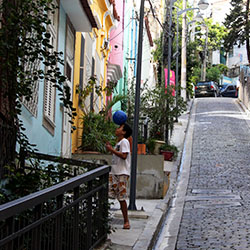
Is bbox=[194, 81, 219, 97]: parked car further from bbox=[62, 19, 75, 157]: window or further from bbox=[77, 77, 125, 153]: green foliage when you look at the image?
bbox=[62, 19, 75, 157]: window

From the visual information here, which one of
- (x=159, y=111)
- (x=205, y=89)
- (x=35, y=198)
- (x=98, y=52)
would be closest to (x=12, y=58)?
(x=35, y=198)

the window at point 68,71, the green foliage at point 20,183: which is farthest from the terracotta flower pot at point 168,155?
the green foliage at point 20,183

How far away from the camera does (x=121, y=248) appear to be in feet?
24.9

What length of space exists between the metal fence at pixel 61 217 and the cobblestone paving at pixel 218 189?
191cm

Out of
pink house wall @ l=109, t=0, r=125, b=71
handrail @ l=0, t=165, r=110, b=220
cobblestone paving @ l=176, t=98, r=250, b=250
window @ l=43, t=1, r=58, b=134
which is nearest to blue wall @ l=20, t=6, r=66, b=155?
window @ l=43, t=1, r=58, b=134

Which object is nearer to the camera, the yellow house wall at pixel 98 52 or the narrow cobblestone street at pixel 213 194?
the narrow cobblestone street at pixel 213 194

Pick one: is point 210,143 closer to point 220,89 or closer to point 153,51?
point 153,51

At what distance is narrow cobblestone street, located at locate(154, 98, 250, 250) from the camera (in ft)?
30.0

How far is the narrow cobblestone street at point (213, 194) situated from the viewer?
914cm

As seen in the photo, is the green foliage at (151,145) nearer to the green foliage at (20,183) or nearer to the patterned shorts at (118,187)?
the patterned shorts at (118,187)

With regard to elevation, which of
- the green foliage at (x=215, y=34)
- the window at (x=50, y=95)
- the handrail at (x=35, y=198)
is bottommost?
the handrail at (x=35, y=198)

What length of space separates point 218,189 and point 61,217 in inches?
408

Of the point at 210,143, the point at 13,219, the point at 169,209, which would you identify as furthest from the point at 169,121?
the point at 13,219

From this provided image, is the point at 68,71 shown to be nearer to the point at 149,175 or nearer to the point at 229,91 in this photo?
the point at 149,175
